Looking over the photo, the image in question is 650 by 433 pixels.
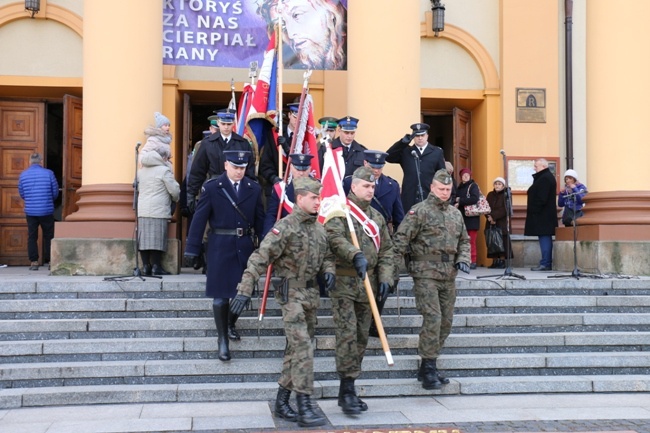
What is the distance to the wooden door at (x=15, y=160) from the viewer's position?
13680 millimetres

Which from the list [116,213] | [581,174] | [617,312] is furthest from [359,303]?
[581,174]

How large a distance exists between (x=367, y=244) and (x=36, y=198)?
21.6 ft

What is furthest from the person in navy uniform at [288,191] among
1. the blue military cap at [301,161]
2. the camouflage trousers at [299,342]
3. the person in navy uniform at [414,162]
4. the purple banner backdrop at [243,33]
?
the purple banner backdrop at [243,33]

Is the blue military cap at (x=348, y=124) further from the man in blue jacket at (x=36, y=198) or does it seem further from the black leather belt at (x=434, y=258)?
the man in blue jacket at (x=36, y=198)

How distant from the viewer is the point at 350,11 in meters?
11.6

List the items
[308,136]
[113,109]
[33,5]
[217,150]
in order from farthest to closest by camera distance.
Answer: [33,5], [113,109], [308,136], [217,150]

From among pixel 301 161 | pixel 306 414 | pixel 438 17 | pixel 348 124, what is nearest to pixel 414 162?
pixel 348 124

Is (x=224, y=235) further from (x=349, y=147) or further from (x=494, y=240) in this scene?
(x=494, y=240)

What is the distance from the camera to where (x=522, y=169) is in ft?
47.4

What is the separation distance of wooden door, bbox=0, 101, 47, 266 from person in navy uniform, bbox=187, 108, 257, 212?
526cm

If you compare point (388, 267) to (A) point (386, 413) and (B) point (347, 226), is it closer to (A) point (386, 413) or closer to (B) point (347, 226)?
(B) point (347, 226)

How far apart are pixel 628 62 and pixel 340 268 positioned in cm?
672

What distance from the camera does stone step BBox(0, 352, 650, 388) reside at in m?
Result: 7.72

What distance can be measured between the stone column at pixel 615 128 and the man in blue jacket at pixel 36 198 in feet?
24.7
